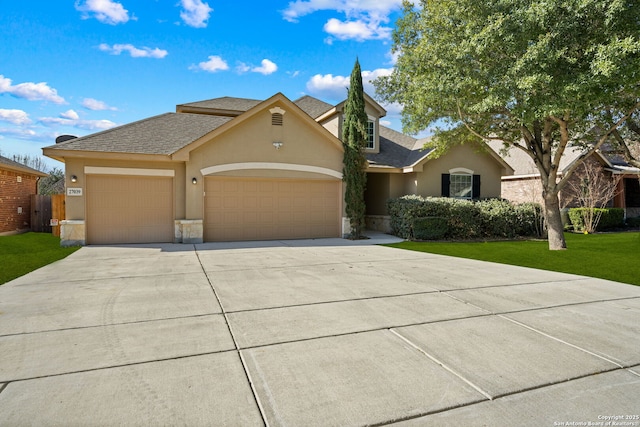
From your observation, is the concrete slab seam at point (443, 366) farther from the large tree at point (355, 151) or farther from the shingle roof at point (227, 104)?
the shingle roof at point (227, 104)

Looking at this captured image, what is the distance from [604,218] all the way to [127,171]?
2116 centimetres

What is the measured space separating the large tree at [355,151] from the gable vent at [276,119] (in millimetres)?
2581

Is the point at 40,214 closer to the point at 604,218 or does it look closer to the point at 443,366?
the point at 443,366

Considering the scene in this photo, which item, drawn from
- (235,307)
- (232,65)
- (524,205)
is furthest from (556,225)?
(232,65)

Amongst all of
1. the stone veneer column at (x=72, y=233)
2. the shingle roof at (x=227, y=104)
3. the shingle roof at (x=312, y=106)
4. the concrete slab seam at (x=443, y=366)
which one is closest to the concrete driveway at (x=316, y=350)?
the concrete slab seam at (x=443, y=366)

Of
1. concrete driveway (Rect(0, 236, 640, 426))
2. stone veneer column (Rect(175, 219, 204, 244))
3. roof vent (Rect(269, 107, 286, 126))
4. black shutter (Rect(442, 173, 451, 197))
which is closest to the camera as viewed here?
concrete driveway (Rect(0, 236, 640, 426))

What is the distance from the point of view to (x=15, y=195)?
52.5 feet

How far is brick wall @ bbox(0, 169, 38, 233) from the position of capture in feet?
49.3

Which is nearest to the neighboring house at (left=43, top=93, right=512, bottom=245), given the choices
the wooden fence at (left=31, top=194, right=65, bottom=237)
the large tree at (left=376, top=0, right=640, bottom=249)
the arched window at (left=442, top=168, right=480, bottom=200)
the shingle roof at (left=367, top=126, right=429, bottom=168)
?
the shingle roof at (left=367, top=126, right=429, bottom=168)

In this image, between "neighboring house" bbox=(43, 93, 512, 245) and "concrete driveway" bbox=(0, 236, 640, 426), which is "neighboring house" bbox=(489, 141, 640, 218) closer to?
"neighboring house" bbox=(43, 93, 512, 245)

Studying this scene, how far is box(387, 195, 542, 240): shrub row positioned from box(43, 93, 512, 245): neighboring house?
2128mm

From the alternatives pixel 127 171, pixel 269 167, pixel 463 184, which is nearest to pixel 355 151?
pixel 269 167

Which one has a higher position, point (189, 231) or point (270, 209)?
point (270, 209)

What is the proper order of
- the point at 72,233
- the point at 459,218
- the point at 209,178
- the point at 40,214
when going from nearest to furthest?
the point at 72,233 → the point at 209,178 → the point at 459,218 → the point at 40,214
